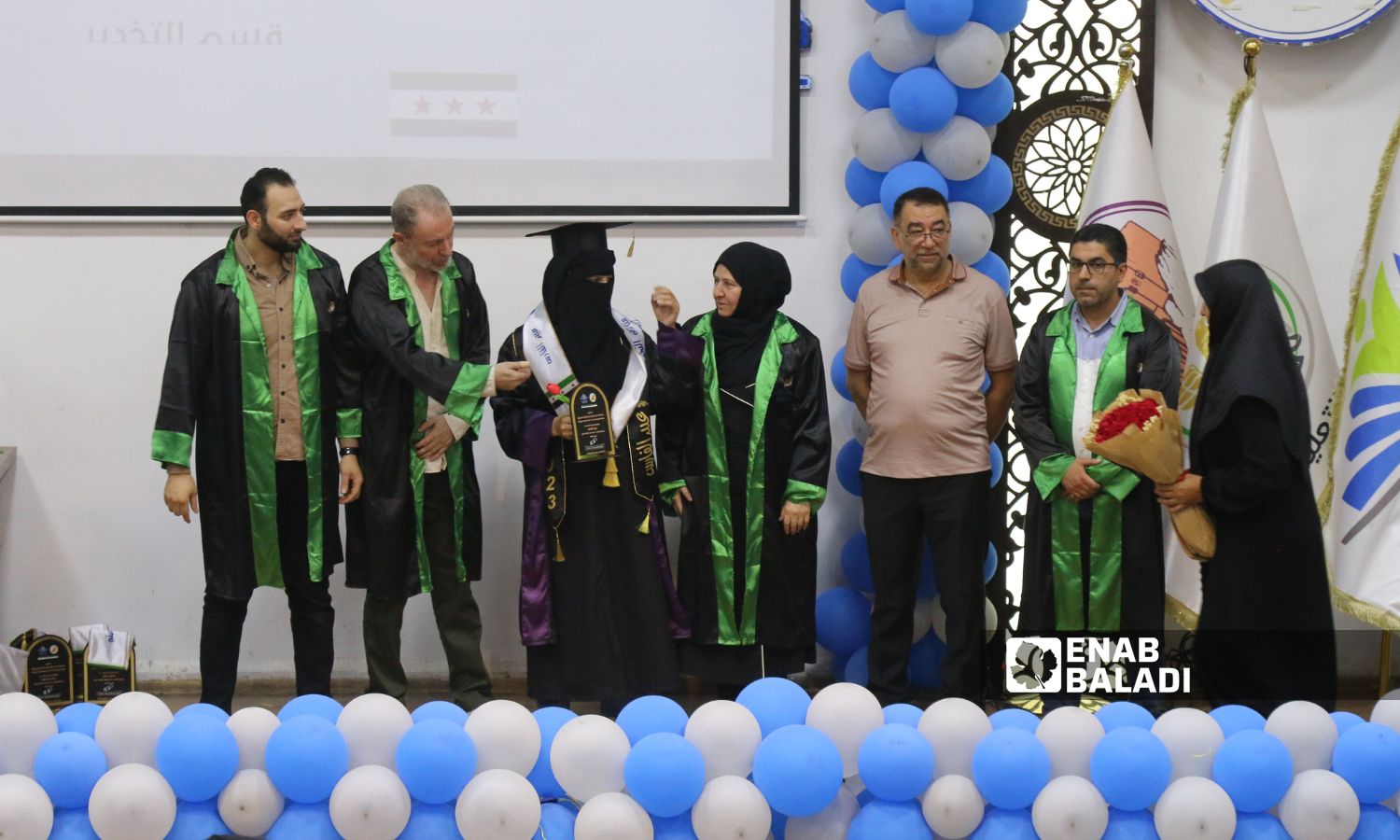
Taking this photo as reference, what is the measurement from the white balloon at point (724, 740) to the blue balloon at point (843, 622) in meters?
1.96

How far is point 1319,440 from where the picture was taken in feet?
14.6

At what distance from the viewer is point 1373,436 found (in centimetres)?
424

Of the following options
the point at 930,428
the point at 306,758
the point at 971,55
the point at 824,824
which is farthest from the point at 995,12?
the point at 306,758

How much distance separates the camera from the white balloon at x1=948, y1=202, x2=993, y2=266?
421 cm

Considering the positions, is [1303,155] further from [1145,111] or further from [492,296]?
[492,296]

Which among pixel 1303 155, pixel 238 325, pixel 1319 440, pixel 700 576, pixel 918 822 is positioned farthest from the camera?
pixel 1303 155

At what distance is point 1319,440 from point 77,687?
3880 millimetres

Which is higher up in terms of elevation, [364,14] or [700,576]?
[364,14]

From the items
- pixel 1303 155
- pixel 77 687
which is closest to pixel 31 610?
pixel 77 687

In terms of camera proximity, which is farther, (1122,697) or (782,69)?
(782,69)

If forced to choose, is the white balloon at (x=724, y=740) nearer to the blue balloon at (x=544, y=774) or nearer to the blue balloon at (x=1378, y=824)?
the blue balloon at (x=544, y=774)

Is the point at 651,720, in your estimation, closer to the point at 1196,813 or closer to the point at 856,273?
the point at 1196,813

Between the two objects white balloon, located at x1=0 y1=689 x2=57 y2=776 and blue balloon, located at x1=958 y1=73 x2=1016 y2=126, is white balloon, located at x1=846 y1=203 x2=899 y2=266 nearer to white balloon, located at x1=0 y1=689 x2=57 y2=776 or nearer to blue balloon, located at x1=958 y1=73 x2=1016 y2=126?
blue balloon, located at x1=958 y1=73 x2=1016 y2=126

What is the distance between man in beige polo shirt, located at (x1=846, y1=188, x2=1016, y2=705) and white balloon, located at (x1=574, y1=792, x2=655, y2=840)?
1.89 metres
